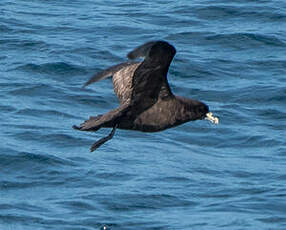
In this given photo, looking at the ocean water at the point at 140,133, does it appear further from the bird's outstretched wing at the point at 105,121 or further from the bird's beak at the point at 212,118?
the bird's outstretched wing at the point at 105,121

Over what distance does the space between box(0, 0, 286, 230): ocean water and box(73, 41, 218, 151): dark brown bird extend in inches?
113

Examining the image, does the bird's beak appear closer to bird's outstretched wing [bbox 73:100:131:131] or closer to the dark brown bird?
the dark brown bird

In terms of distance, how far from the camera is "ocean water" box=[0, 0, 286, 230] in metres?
15.2

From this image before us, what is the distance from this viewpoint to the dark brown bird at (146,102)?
36.5 feet

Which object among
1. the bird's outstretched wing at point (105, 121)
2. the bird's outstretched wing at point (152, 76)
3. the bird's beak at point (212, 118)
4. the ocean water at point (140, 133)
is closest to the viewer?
the bird's outstretched wing at point (152, 76)

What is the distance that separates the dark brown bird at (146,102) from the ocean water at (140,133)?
9.42ft

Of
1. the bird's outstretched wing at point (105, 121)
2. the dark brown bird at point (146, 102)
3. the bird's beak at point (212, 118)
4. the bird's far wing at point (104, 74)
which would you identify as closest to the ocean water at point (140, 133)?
the bird's beak at point (212, 118)

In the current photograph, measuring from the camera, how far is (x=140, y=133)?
17969mm

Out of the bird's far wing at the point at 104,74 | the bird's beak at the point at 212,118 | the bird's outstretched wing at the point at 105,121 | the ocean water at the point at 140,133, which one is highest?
the bird's far wing at the point at 104,74

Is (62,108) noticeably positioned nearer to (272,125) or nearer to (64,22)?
(272,125)

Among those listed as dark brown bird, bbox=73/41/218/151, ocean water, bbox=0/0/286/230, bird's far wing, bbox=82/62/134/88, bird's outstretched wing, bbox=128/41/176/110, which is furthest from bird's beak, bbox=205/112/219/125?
ocean water, bbox=0/0/286/230

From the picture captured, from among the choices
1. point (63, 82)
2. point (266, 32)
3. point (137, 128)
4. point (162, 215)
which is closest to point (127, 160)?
point (162, 215)

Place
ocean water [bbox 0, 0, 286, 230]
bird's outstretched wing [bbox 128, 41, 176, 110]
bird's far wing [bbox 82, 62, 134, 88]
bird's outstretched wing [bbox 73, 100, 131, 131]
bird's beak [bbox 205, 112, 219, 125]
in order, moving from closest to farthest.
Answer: bird's outstretched wing [bbox 128, 41, 176, 110], bird's outstretched wing [bbox 73, 100, 131, 131], bird's far wing [bbox 82, 62, 134, 88], bird's beak [bbox 205, 112, 219, 125], ocean water [bbox 0, 0, 286, 230]

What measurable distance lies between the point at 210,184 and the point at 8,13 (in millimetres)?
9695
